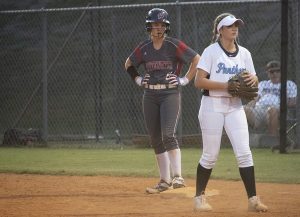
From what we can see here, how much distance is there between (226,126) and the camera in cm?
732

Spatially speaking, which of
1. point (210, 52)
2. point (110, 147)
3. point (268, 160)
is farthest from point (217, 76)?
point (110, 147)

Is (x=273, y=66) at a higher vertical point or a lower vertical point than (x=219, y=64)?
lower


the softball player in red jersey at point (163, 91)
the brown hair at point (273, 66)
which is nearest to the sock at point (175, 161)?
the softball player in red jersey at point (163, 91)

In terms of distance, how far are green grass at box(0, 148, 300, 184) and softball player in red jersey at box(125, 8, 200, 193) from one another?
144 centimetres

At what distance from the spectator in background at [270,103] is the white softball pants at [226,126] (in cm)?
705

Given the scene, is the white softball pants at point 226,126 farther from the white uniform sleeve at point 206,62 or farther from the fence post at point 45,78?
the fence post at point 45,78

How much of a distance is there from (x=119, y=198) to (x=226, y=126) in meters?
1.86

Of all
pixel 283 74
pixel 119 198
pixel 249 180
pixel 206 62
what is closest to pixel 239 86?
pixel 206 62

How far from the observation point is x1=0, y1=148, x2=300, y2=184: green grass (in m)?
10.9

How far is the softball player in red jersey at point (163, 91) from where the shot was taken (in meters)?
9.05

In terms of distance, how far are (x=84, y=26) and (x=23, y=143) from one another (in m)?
3.01

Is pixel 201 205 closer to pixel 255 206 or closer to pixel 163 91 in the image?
pixel 255 206

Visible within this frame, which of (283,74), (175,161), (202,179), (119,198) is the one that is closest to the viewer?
(202,179)

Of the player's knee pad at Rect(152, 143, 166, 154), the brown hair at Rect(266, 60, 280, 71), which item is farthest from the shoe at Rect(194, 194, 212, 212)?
the brown hair at Rect(266, 60, 280, 71)
